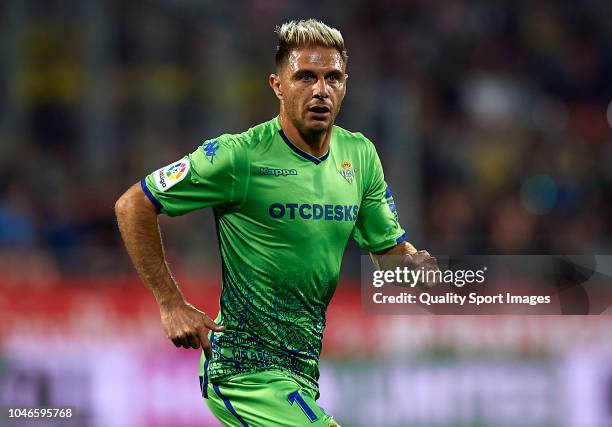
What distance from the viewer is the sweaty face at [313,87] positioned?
4.46 m

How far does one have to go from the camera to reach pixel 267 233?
176 inches

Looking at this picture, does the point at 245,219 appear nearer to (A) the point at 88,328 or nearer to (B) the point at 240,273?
(B) the point at 240,273

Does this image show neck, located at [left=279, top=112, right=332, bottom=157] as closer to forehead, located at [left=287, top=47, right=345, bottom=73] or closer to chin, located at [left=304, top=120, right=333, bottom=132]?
chin, located at [left=304, top=120, right=333, bottom=132]

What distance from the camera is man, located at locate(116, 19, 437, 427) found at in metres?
4.37

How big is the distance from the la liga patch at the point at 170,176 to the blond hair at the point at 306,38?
0.60 m

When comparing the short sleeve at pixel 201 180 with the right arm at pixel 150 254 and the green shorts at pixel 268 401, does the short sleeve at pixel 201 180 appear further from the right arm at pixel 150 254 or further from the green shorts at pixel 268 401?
the green shorts at pixel 268 401

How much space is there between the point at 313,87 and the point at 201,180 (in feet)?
1.84

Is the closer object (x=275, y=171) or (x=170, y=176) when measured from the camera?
(x=170, y=176)

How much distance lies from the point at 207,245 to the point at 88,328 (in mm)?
1133

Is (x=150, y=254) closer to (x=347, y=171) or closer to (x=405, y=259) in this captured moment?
(x=347, y=171)

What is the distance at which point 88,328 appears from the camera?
8133mm

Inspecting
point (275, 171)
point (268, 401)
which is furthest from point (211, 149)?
point (268, 401)

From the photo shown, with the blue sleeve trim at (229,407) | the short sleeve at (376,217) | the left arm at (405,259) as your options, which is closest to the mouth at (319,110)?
the short sleeve at (376,217)

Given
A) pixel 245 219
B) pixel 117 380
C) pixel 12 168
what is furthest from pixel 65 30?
pixel 245 219
